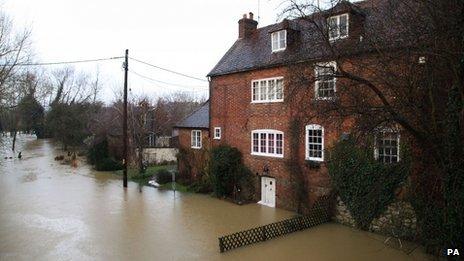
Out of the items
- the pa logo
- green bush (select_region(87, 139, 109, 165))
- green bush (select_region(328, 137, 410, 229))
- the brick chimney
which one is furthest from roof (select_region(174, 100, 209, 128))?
the pa logo

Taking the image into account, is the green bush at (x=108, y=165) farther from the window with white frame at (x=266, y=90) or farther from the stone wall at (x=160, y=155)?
the window with white frame at (x=266, y=90)

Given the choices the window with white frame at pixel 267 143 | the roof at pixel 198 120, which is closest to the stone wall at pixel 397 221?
the window with white frame at pixel 267 143

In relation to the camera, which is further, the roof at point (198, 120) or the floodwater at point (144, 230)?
the roof at point (198, 120)

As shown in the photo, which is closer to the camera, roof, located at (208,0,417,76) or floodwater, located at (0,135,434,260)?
roof, located at (208,0,417,76)

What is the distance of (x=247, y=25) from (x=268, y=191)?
40.3 ft

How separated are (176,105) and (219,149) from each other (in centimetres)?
5247

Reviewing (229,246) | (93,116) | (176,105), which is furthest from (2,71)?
(176,105)

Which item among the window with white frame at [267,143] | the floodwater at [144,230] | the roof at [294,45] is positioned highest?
the roof at [294,45]

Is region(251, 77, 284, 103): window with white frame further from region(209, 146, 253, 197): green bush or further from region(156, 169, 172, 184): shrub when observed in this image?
region(156, 169, 172, 184): shrub

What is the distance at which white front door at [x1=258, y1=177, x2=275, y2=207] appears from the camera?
70.7ft

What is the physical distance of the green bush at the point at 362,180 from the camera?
15.7m

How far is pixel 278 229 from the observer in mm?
16109

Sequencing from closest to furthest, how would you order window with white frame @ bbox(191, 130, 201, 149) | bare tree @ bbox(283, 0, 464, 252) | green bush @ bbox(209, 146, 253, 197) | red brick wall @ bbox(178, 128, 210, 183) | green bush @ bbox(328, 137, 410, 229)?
bare tree @ bbox(283, 0, 464, 252) → green bush @ bbox(328, 137, 410, 229) → green bush @ bbox(209, 146, 253, 197) → red brick wall @ bbox(178, 128, 210, 183) → window with white frame @ bbox(191, 130, 201, 149)

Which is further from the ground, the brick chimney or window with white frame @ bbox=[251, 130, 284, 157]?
the brick chimney
